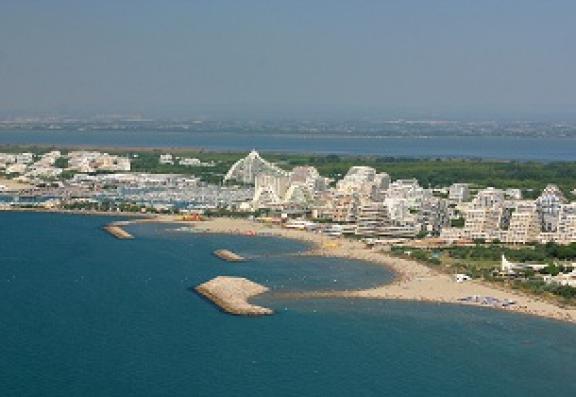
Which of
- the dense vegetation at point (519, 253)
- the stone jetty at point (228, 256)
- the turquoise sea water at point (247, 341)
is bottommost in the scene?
the stone jetty at point (228, 256)

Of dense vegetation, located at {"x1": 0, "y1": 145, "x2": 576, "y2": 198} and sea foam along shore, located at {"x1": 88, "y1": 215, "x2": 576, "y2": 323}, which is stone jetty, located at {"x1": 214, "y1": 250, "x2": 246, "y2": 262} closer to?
sea foam along shore, located at {"x1": 88, "y1": 215, "x2": 576, "y2": 323}

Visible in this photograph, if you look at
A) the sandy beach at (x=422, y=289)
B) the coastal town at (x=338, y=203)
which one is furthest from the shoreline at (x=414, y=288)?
the coastal town at (x=338, y=203)

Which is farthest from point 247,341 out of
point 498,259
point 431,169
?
point 431,169

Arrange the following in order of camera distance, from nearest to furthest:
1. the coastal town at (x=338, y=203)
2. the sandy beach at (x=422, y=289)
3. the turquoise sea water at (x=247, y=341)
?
the turquoise sea water at (x=247, y=341) < the sandy beach at (x=422, y=289) < the coastal town at (x=338, y=203)

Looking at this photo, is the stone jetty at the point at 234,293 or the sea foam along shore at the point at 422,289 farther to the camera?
the sea foam along shore at the point at 422,289

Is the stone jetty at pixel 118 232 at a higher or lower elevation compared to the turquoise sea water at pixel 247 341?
lower

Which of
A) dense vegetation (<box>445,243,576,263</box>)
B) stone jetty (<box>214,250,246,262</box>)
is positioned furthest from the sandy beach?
stone jetty (<box>214,250,246,262</box>)

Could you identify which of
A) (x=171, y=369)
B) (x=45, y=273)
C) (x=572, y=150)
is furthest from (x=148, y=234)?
(x=572, y=150)

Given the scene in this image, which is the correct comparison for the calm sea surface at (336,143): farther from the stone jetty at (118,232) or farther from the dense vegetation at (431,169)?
the stone jetty at (118,232)
